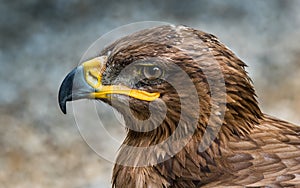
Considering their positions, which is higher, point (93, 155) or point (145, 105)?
point (145, 105)

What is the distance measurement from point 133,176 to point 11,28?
302 cm

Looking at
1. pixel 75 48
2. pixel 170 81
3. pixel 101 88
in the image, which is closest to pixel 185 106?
pixel 170 81

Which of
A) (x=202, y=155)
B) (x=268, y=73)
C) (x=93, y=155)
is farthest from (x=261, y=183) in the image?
(x=268, y=73)

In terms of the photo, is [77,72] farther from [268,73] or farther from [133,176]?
[268,73]

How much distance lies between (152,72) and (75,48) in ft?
9.38

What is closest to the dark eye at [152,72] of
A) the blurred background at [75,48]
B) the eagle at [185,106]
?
the eagle at [185,106]

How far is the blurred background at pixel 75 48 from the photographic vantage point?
5.33 m

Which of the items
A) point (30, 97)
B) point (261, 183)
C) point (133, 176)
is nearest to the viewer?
point (261, 183)

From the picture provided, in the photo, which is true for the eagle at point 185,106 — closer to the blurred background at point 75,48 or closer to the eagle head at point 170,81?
the eagle head at point 170,81

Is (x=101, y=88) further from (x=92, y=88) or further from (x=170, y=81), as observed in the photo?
(x=170, y=81)

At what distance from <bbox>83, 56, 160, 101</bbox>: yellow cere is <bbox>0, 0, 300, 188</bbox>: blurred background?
92.4 inches

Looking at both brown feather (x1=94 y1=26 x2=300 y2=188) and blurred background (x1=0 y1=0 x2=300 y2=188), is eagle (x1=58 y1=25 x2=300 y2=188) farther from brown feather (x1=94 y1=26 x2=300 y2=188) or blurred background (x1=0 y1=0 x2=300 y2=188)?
blurred background (x1=0 y1=0 x2=300 y2=188)

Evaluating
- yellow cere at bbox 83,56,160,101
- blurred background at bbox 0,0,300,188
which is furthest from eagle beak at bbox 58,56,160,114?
blurred background at bbox 0,0,300,188

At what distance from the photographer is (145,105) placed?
2.92 metres
